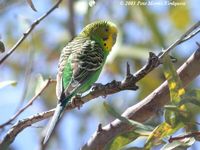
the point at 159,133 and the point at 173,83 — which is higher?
the point at 173,83

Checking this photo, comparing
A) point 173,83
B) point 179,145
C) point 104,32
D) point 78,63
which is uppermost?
point 104,32

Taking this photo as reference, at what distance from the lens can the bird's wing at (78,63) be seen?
228 cm

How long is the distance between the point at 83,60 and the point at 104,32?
1.24ft

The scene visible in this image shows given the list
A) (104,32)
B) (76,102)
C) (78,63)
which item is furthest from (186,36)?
(104,32)

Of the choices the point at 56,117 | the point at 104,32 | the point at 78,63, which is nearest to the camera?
the point at 56,117

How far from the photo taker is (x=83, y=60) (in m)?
2.54

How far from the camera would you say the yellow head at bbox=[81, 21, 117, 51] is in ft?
9.39

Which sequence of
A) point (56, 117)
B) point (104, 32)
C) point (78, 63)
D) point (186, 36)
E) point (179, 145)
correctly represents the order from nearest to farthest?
point (179, 145) → point (186, 36) → point (56, 117) → point (78, 63) → point (104, 32)

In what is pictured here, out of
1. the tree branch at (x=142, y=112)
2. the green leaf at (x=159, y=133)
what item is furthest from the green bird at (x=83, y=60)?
the green leaf at (x=159, y=133)

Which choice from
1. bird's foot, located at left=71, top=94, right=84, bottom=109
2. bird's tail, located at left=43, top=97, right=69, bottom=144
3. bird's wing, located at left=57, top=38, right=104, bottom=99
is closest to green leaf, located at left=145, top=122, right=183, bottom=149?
bird's tail, located at left=43, top=97, right=69, bottom=144

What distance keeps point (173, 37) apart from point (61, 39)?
70 cm

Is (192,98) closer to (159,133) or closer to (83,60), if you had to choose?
(159,133)

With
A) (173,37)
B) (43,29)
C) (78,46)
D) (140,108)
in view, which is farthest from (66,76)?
(43,29)

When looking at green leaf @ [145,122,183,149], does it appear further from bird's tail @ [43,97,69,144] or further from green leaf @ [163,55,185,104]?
bird's tail @ [43,97,69,144]
